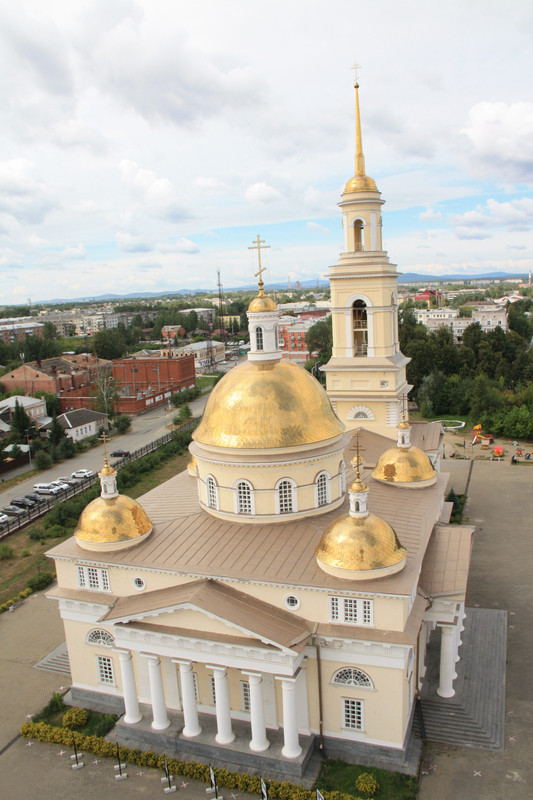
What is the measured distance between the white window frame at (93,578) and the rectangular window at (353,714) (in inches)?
270

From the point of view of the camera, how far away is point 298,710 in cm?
1487

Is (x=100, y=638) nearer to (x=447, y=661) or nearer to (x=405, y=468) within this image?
(x=447, y=661)

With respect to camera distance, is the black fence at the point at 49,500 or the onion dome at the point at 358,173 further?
the black fence at the point at 49,500

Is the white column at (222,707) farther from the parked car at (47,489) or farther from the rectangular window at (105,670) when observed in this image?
the parked car at (47,489)

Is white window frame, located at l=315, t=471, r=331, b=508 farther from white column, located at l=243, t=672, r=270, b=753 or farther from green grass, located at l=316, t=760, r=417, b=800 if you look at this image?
green grass, located at l=316, t=760, r=417, b=800

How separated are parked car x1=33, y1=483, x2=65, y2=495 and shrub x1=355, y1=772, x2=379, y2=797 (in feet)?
85.1

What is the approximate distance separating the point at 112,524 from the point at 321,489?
19.4ft

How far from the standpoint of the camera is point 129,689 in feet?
50.9

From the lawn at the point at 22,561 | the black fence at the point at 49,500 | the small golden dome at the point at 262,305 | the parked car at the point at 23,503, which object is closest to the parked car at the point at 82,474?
the black fence at the point at 49,500

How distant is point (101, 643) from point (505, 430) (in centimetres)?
3499

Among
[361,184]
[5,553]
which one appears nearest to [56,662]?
[5,553]

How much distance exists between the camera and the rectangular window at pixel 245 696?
15.3m

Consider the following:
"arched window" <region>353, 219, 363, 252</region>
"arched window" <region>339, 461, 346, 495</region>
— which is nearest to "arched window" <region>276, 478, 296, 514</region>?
"arched window" <region>339, 461, 346, 495</region>

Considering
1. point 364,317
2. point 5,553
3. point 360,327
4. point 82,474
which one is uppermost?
point 364,317
